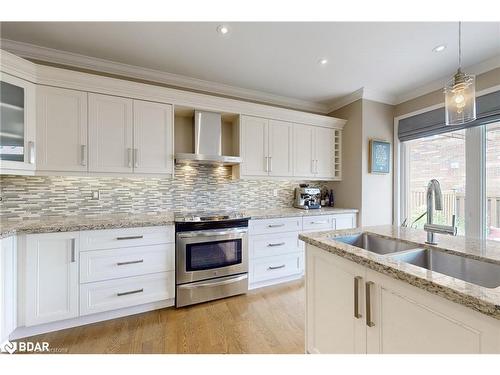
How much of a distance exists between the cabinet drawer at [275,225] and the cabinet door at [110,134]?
1.49 meters

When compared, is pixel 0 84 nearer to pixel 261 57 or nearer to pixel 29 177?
pixel 29 177

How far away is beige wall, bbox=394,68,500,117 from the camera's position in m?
2.43

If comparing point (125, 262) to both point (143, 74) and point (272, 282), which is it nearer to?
point (272, 282)

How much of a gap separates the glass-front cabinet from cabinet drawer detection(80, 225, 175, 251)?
2.64ft

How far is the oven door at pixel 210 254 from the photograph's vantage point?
2.34 meters

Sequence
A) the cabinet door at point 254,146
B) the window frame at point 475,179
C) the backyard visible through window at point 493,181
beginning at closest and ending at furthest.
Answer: the backyard visible through window at point 493,181 → the window frame at point 475,179 → the cabinet door at point 254,146

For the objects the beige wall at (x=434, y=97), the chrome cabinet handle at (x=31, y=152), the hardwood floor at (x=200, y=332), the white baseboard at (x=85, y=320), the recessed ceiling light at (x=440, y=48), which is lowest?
the hardwood floor at (x=200, y=332)

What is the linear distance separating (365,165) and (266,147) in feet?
4.79

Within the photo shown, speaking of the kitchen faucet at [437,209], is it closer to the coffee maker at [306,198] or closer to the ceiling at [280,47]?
the ceiling at [280,47]

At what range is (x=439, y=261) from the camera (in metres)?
1.29

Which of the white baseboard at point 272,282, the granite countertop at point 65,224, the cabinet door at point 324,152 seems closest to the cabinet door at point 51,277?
the granite countertop at point 65,224

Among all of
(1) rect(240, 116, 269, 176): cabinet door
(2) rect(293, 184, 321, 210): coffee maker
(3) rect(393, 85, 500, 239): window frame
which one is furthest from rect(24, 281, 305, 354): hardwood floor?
(3) rect(393, 85, 500, 239): window frame

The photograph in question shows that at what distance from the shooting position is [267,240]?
2807mm

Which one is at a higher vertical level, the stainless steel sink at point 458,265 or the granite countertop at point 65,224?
the granite countertop at point 65,224
